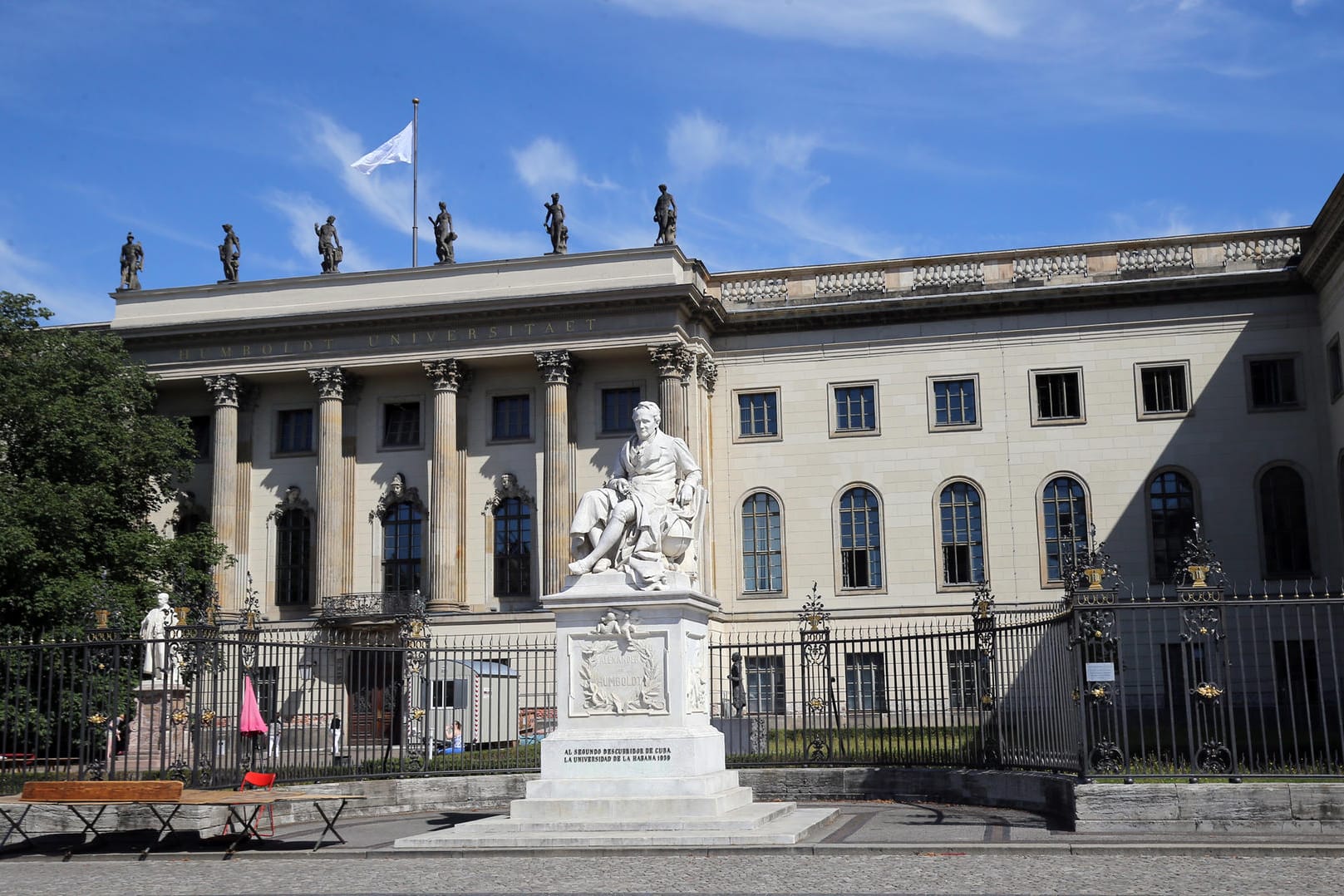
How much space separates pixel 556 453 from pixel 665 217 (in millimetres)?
8492

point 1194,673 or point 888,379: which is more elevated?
point 888,379

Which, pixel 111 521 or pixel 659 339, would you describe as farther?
pixel 659 339

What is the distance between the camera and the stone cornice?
38094 millimetres

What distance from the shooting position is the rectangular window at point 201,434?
49.0 meters

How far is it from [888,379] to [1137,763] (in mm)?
29527

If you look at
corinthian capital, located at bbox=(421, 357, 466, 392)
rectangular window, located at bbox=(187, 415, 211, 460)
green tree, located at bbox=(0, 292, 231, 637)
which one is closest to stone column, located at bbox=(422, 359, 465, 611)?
corinthian capital, located at bbox=(421, 357, 466, 392)

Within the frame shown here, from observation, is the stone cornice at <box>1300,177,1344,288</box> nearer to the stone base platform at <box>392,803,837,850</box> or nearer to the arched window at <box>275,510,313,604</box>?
the stone base platform at <box>392,803,837,850</box>

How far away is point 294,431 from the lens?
4862 cm

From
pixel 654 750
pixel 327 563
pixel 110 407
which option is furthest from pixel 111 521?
pixel 654 750

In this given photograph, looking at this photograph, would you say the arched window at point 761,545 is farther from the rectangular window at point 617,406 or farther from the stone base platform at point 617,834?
Result: the stone base platform at point 617,834

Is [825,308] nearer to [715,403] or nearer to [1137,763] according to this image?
[715,403]

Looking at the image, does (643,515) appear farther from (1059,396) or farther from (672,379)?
(1059,396)

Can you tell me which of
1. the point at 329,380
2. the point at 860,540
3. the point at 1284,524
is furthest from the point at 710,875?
the point at 329,380

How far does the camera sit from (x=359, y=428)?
1889 inches
